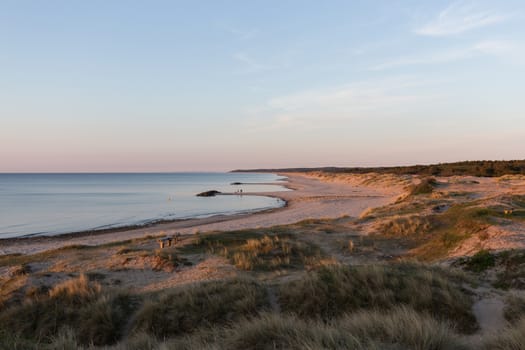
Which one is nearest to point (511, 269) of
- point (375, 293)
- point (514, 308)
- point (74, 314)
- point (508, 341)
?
point (514, 308)

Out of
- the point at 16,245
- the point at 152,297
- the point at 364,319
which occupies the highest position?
the point at 364,319

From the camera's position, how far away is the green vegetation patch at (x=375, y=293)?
762 cm

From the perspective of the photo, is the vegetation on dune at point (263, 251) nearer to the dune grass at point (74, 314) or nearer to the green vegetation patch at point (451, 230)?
the green vegetation patch at point (451, 230)

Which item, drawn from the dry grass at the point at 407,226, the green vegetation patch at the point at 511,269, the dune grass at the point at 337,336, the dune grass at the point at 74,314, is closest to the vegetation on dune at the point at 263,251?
the dry grass at the point at 407,226

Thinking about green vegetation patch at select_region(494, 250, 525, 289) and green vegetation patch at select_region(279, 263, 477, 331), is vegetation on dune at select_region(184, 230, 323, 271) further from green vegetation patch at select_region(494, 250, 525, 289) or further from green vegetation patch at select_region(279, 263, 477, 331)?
green vegetation patch at select_region(494, 250, 525, 289)

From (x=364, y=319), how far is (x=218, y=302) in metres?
3.70

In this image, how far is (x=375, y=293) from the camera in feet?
27.2

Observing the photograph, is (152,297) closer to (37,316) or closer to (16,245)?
(37,316)

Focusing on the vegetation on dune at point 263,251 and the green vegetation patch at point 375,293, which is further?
the vegetation on dune at point 263,251

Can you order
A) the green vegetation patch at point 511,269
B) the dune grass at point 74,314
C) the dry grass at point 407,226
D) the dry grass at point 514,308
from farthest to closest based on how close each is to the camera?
the dry grass at point 407,226, the green vegetation patch at point 511,269, the dune grass at point 74,314, the dry grass at point 514,308

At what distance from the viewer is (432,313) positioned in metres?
7.38

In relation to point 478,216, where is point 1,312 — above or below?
below

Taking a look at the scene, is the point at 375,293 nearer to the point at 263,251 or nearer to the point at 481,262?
the point at 481,262

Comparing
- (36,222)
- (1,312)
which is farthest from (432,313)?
(36,222)
